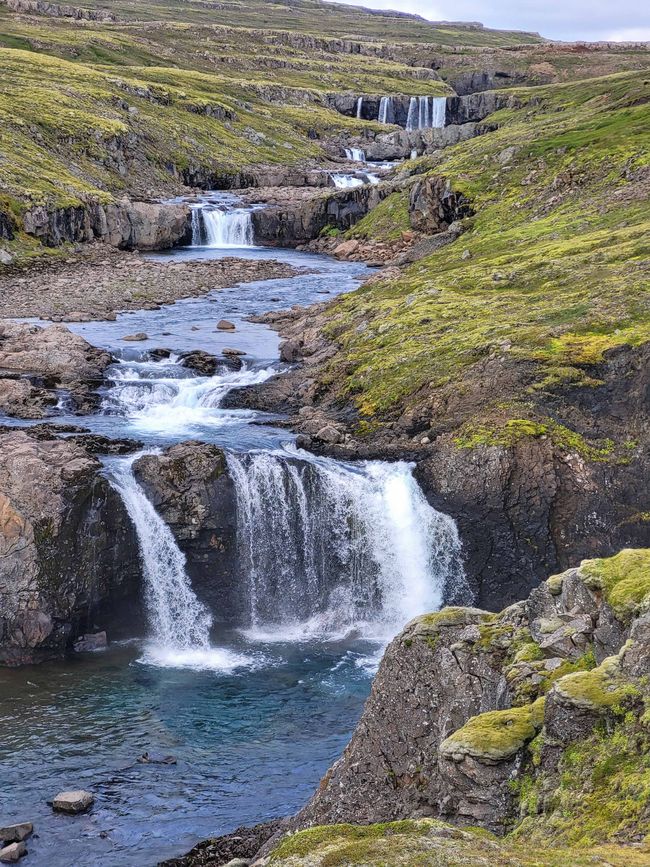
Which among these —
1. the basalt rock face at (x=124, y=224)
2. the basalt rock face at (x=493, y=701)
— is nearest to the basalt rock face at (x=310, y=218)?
the basalt rock face at (x=124, y=224)

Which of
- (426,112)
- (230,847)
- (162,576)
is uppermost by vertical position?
(426,112)

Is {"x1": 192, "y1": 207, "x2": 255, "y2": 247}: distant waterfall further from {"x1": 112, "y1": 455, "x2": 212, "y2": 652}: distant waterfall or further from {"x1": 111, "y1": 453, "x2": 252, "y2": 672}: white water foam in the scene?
{"x1": 112, "y1": 455, "x2": 212, "y2": 652}: distant waterfall

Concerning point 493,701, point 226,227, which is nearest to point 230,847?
point 493,701

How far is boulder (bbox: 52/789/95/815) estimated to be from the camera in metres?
23.0

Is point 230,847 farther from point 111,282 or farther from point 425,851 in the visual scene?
point 111,282

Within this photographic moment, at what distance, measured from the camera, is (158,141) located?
118562mm

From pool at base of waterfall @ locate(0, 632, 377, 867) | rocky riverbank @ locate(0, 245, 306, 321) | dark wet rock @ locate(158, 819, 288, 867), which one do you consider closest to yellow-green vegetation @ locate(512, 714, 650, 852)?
dark wet rock @ locate(158, 819, 288, 867)

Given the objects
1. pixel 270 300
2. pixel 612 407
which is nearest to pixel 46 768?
pixel 612 407

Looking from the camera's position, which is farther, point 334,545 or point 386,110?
point 386,110

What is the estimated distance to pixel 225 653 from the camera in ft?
108

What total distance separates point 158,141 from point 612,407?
93947 millimetres

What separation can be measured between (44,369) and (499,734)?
3623 cm

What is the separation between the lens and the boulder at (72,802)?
905 inches

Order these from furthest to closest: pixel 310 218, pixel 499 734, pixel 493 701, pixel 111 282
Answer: pixel 310 218 < pixel 111 282 < pixel 493 701 < pixel 499 734
